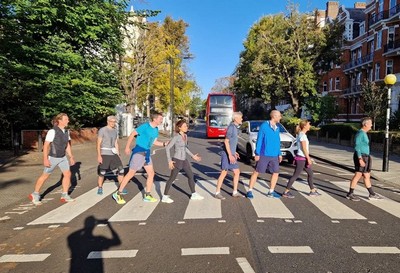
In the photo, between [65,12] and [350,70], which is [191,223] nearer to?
[65,12]

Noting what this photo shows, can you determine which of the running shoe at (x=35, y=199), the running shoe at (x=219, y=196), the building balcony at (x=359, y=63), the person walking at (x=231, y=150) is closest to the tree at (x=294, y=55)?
the building balcony at (x=359, y=63)

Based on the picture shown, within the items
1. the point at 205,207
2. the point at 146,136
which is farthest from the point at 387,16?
the point at 205,207

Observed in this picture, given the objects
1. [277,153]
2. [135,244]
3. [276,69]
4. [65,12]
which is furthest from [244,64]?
[135,244]

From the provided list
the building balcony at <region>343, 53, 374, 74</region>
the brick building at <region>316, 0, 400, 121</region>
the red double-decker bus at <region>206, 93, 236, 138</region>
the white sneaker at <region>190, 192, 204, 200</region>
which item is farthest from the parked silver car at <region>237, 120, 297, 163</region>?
the building balcony at <region>343, 53, 374, 74</region>

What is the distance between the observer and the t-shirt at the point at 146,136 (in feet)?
21.4

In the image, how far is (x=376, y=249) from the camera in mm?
4168

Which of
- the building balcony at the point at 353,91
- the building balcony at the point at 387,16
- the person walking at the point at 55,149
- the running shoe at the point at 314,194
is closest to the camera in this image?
the person walking at the point at 55,149

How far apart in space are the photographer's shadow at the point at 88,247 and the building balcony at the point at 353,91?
41.2 m

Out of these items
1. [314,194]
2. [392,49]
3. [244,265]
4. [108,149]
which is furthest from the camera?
[392,49]

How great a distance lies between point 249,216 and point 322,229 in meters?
1.18

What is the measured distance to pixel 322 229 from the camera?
16.2ft

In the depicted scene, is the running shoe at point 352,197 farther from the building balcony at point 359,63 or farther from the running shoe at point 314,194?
the building balcony at point 359,63

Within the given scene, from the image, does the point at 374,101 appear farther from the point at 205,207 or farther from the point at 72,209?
the point at 72,209

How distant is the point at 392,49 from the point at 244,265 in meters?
36.0
